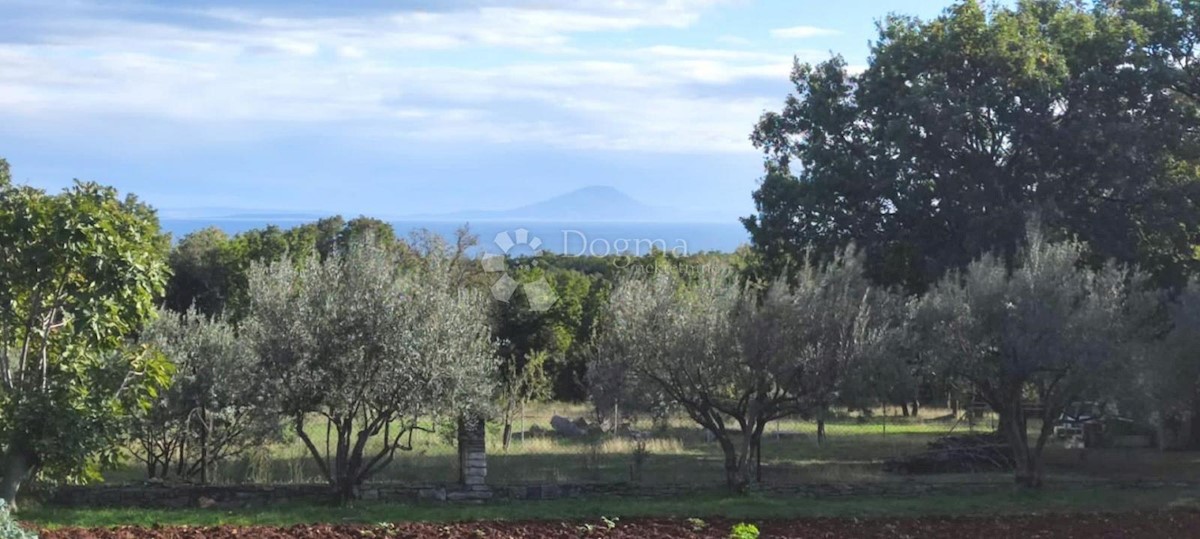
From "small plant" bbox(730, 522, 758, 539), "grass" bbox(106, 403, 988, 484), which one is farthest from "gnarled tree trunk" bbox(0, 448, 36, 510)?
"small plant" bbox(730, 522, 758, 539)

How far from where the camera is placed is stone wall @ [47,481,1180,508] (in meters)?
18.3

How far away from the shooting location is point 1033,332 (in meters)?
19.6

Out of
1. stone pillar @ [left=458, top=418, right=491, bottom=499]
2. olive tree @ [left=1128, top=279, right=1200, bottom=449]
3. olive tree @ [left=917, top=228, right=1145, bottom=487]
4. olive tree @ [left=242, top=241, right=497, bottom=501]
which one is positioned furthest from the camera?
olive tree @ [left=1128, top=279, right=1200, bottom=449]

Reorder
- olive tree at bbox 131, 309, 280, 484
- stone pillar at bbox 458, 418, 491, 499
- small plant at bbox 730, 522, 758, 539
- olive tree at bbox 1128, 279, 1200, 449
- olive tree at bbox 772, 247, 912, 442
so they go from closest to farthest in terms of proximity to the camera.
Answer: small plant at bbox 730, 522, 758, 539
olive tree at bbox 772, 247, 912, 442
stone pillar at bbox 458, 418, 491, 499
olive tree at bbox 1128, 279, 1200, 449
olive tree at bbox 131, 309, 280, 484

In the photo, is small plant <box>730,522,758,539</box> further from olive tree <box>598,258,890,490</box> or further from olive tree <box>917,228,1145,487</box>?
olive tree <box>917,228,1145,487</box>

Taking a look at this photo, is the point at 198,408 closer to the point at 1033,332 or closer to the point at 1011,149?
the point at 1033,332

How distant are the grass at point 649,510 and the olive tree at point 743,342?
63.4 inches

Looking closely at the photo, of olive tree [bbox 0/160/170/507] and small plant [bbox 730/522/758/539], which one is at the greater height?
olive tree [bbox 0/160/170/507]

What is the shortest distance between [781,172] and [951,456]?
8.35m

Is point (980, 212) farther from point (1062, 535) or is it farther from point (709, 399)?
point (1062, 535)

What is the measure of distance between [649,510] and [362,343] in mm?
4914

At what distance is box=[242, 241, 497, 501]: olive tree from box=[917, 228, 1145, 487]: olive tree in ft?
25.8

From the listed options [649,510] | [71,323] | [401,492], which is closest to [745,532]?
[649,510]

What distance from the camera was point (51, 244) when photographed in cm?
1551
